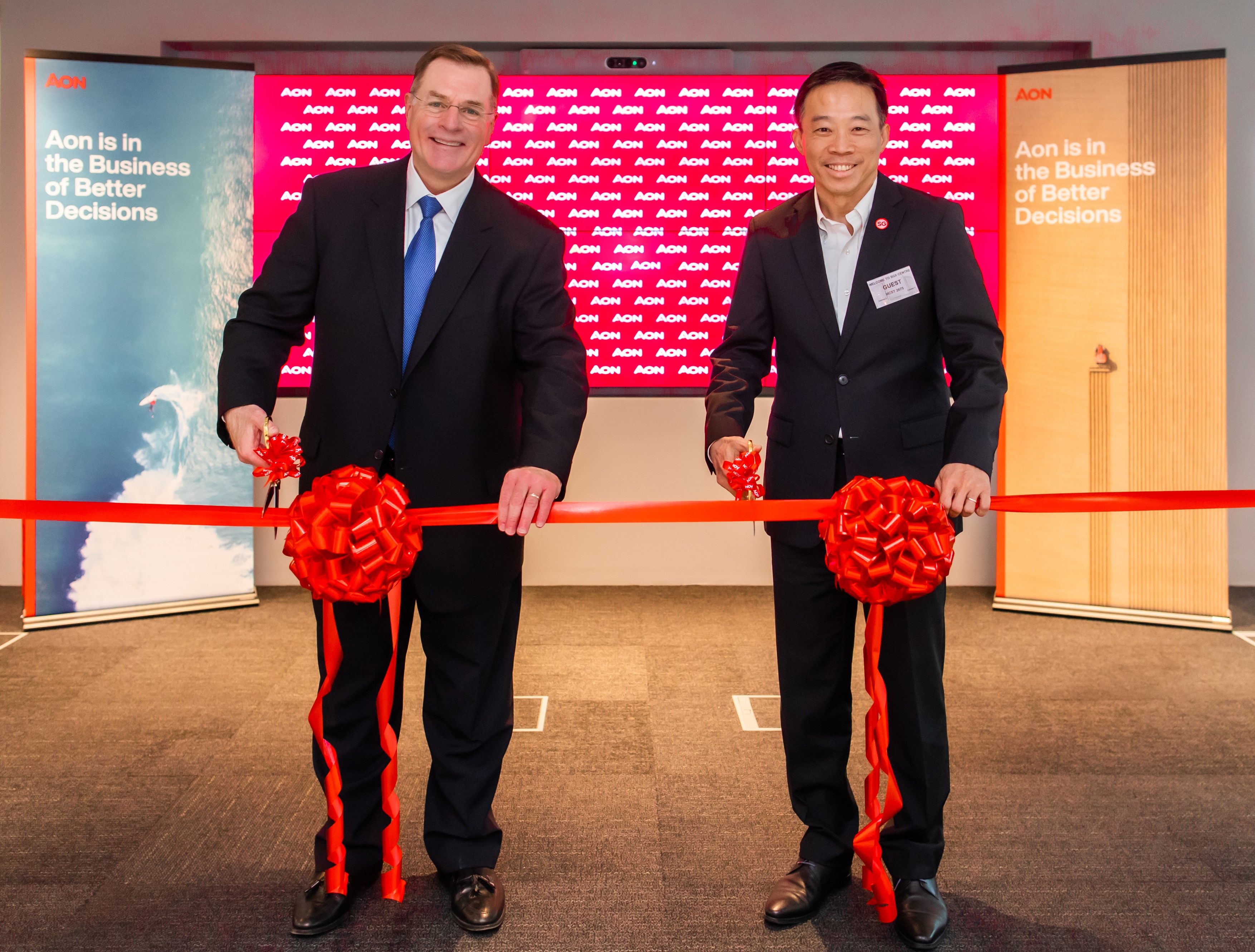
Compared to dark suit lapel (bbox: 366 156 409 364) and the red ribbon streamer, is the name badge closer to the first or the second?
the red ribbon streamer

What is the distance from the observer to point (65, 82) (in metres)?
3.98

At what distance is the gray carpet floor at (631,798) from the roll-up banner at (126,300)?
38 centimetres

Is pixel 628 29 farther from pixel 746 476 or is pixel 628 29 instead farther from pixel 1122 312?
pixel 746 476

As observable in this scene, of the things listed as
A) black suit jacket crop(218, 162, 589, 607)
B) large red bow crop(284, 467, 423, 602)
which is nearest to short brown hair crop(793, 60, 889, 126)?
black suit jacket crop(218, 162, 589, 607)

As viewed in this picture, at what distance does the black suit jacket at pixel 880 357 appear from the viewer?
1.79 metres

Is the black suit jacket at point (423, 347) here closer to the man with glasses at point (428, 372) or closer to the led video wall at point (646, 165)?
the man with glasses at point (428, 372)

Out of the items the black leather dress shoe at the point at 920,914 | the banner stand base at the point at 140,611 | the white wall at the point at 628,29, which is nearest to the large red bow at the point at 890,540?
the black leather dress shoe at the point at 920,914

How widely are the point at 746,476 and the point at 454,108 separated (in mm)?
867

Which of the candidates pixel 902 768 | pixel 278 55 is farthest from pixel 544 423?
pixel 278 55

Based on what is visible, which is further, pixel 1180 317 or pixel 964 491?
pixel 1180 317

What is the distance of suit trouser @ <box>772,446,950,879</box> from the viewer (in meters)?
1.86

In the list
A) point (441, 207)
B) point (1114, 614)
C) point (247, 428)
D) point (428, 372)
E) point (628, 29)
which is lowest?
point (1114, 614)

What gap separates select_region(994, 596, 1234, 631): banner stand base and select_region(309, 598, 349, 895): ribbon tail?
3539 millimetres

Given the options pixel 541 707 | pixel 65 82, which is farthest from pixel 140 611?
pixel 65 82
